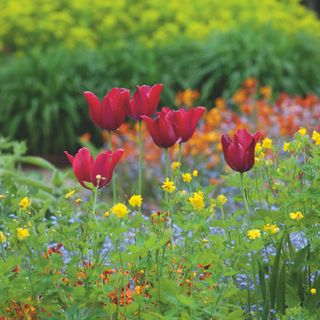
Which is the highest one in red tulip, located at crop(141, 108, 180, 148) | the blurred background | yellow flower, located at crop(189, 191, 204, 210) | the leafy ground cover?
red tulip, located at crop(141, 108, 180, 148)

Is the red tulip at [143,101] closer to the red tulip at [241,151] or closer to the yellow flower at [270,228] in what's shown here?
the red tulip at [241,151]

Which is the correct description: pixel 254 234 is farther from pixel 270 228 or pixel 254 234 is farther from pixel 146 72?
pixel 146 72

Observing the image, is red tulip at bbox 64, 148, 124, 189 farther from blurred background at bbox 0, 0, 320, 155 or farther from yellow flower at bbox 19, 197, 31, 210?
blurred background at bbox 0, 0, 320, 155

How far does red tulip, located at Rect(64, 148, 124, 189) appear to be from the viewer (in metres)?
2.64

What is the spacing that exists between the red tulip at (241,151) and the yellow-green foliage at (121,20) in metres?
6.91

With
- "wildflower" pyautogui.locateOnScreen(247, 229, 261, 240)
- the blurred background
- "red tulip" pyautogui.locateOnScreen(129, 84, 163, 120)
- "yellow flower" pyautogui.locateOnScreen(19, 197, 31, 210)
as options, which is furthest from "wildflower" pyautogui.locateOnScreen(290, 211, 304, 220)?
the blurred background

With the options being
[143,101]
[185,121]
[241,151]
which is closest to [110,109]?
[143,101]

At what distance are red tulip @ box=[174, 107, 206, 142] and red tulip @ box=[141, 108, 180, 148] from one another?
0.6 inches

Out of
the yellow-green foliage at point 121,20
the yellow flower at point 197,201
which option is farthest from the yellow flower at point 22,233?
the yellow-green foliage at point 121,20

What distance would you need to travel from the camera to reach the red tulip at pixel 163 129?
109 inches

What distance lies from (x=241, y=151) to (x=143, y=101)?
1.35ft

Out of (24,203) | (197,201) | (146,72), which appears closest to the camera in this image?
(24,203)

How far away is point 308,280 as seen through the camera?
9.34ft

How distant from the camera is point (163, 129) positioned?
279 cm
